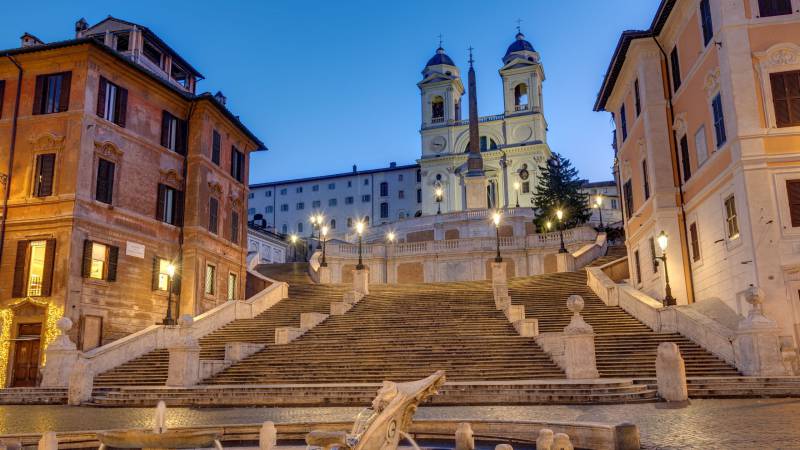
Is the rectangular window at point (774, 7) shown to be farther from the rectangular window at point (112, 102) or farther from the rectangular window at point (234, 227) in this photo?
the rectangular window at point (234, 227)

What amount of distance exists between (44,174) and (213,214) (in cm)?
872

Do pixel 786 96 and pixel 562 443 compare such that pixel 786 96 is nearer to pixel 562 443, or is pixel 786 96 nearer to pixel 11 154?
pixel 562 443

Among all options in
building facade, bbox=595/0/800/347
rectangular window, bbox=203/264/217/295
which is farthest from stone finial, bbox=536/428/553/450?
rectangular window, bbox=203/264/217/295

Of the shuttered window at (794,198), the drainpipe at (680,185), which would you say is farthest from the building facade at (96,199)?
the shuttered window at (794,198)

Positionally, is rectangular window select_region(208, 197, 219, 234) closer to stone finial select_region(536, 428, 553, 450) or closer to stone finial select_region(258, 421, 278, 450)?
stone finial select_region(258, 421, 278, 450)

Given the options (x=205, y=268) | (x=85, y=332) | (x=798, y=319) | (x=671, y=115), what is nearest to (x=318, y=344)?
(x=85, y=332)

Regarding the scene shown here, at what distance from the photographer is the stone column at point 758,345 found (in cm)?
1647

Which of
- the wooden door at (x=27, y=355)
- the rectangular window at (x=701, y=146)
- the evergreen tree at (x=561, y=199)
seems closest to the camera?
the rectangular window at (x=701, y=146)

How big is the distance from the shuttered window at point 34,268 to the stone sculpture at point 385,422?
22.0 metres

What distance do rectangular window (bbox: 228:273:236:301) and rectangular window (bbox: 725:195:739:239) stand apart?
79.3ft

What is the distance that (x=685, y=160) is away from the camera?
85.4 feet

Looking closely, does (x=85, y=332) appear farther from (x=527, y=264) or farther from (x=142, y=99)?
(x=527, y=264)

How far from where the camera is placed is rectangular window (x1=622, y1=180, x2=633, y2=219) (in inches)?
1293

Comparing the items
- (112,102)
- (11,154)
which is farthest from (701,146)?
(11,154)
